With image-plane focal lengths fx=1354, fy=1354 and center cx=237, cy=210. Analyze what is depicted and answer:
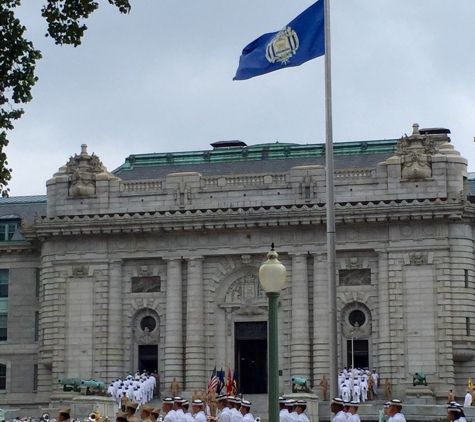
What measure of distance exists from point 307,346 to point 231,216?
8.26 meters

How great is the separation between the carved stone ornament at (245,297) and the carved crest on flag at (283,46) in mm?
26583

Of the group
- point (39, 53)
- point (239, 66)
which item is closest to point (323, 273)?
point (239, 66)

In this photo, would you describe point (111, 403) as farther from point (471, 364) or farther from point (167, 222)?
point (471, 364)

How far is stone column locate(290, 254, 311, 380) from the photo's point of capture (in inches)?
2894

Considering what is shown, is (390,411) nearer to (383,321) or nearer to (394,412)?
(394,412)

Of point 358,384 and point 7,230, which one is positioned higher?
point 7,230

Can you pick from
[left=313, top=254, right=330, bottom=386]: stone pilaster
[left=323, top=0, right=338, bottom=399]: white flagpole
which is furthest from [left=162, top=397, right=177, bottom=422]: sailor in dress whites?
[left=313, top=254, right=330, bottom=386]: stone pilaster

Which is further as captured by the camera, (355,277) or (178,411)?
(355,277)

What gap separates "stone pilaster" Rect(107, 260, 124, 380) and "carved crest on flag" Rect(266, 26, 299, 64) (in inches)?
1113

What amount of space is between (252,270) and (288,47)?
88.7 ft

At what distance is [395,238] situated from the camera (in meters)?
73.4

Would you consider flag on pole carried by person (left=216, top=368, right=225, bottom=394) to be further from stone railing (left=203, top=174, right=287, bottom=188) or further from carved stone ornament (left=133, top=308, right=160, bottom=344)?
stone railing (left=203, top=174, right=287, bottom=188)

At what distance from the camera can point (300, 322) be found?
73938 millimetres

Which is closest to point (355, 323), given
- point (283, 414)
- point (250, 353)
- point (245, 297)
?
point (250, 353)
